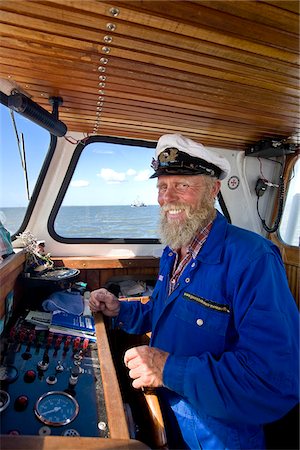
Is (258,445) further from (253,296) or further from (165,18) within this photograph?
(165,18)

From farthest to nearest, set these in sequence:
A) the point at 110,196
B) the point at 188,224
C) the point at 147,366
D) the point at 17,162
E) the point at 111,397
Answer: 1. the point at 110,196
2. the point at 17,162
3. the point at 188,224
4. the point at 147,366
5. the point at 111,397

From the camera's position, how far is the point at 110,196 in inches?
145

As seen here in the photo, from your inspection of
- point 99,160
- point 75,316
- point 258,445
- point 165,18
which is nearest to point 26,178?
point 99,160

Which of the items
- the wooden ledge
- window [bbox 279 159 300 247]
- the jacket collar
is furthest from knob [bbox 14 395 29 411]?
window [bbox 279 159 300 247]

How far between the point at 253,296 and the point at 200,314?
278mm

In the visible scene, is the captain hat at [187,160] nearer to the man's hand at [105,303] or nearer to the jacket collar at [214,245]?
the jacket collar at [214,245]

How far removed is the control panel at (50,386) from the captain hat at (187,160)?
43.8 inches

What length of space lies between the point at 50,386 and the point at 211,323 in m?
0.74

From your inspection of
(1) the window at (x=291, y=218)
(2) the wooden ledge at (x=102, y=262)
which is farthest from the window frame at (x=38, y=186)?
(1) the window at (x=291, y=218)

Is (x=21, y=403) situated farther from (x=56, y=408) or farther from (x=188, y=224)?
(x=188, y=224)

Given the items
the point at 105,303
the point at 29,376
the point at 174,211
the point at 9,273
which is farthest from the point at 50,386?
the point at 174,211

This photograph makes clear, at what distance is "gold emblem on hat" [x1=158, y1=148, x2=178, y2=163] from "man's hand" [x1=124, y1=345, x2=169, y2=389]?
3.47ft

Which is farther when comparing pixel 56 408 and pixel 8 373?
pixel 8 373

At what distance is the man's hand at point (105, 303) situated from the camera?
5.50ft
